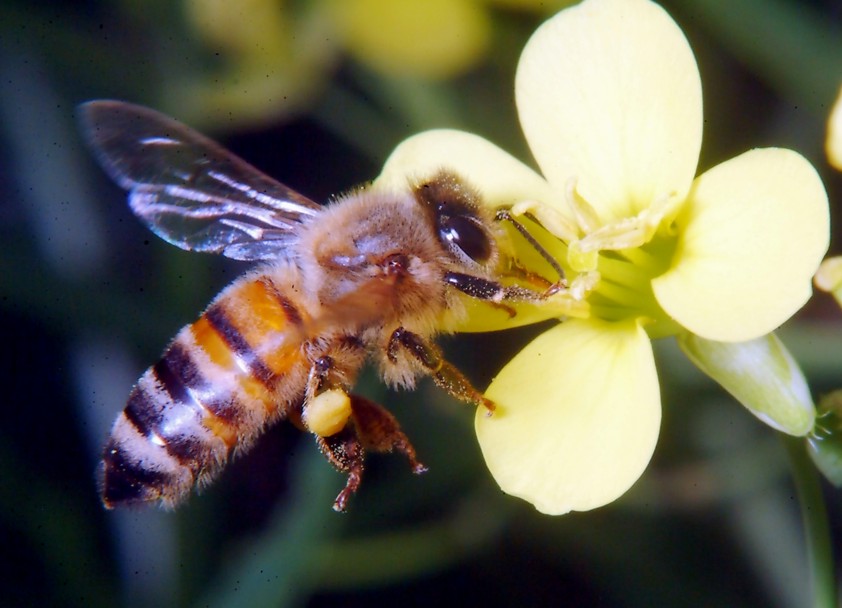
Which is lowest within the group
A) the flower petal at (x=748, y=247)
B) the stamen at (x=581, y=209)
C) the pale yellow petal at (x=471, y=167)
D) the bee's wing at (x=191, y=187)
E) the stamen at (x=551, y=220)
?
the bee's wing at (x=191, y=187)

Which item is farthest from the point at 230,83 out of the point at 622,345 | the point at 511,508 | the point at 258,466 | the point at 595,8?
the point at 622,345

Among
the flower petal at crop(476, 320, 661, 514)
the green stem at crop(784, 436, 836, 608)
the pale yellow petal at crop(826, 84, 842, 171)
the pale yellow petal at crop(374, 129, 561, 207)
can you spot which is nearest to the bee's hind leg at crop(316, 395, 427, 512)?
the flower petal at crop(476, 320, 661, 514)

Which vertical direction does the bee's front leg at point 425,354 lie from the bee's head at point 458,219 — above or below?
below

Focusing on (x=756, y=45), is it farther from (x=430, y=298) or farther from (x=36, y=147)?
(x=36, y=147)

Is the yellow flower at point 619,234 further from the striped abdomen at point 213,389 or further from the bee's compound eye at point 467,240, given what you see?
the striped abdomen at point 213,389

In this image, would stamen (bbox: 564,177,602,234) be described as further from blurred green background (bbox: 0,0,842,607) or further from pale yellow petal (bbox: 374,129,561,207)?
blurred green background (bbox: 0,0,842,607)

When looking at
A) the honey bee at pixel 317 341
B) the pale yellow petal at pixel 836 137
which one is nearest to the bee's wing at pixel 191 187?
the honey bee at pixel 317 341

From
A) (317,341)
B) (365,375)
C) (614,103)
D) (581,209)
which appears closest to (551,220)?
(581,209)
